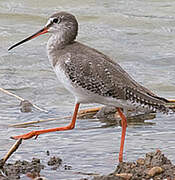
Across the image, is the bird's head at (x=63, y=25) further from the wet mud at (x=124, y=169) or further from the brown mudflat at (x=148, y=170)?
the brown mudflat at (x=148, y=170)

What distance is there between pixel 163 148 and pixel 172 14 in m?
8.65

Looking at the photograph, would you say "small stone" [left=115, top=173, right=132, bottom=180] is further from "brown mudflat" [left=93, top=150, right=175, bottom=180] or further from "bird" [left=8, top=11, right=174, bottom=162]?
"bird" [left=8, top=11, right=174, bottom=162]

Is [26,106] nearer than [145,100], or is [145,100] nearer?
[145,100]

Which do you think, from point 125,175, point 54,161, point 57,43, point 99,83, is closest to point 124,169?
point 125,175

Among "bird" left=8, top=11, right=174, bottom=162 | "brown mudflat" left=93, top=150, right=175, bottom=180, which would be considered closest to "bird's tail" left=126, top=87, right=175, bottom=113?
"bird" left=8, top=11, right=174, bottom=162

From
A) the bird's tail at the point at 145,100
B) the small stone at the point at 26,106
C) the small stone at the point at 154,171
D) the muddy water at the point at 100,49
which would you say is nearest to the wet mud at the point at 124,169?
the small stone at the point at 154,171

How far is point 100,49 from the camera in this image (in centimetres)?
1321

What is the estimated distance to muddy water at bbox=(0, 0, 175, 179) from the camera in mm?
7430

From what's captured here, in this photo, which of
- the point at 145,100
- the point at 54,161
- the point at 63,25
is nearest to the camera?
the point at 54,161

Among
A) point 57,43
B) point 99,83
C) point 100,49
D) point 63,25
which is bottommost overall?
point 100,49

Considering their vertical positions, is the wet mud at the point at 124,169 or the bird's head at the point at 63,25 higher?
the bird's head at the point at 63,25

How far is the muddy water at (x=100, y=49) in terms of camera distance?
24.4ft

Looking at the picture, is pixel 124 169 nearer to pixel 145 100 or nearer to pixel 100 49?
pixel 145 100

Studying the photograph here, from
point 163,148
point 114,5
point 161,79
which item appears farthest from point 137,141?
point 114,5
